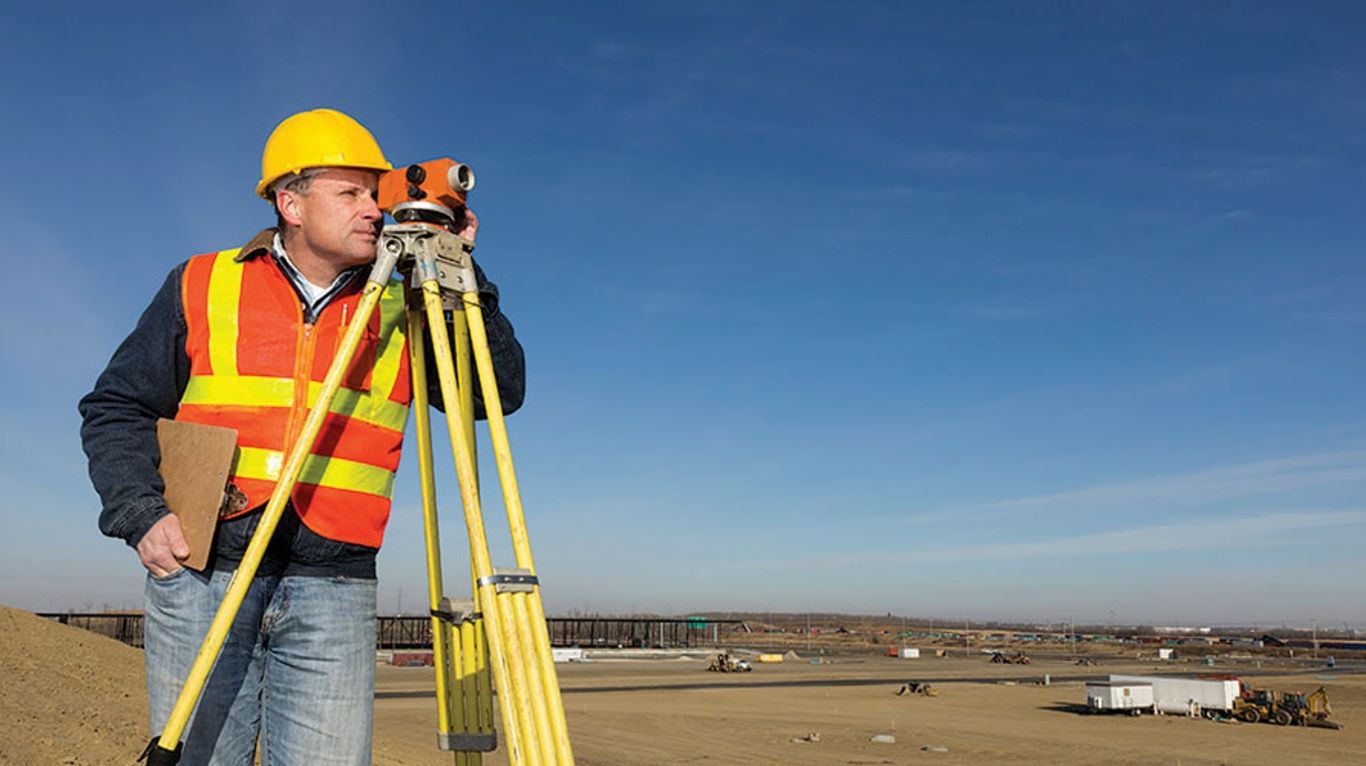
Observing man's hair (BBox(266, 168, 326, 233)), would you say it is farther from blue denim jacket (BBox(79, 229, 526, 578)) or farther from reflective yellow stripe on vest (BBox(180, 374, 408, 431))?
reflective yellow stripe on vest (BBox(180, 374, 408, 431))

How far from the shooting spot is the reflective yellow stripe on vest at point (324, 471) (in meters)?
2.85

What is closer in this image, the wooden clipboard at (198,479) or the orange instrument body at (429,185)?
the wooden clipboard at (198,479)

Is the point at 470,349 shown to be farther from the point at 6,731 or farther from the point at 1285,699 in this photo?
the point at 1285,699

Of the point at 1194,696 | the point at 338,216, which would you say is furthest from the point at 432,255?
the point at 1194,696

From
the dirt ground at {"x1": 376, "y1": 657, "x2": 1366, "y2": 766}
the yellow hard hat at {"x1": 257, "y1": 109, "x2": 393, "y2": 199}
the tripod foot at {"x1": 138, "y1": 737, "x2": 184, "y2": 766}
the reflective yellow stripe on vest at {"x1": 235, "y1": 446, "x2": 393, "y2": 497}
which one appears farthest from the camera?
the dirt ground at {"x1": 376, "y1": 657, "x2": 1366, "y2": 766}

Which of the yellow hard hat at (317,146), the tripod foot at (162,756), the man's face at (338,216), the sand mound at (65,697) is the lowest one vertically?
the sand mound at (65,697)

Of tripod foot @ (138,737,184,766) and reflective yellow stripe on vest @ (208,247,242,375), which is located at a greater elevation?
reflective yellow stripe on vest @ (208,247,242,375)

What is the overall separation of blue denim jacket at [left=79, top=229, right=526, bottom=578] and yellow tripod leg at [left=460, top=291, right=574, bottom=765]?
0.21 meters

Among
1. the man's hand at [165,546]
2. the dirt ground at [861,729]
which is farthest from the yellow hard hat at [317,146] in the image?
the dirt ground at [861,729]

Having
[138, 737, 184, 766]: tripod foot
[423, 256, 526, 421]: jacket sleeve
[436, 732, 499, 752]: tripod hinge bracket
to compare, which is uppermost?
[423, 256, 526, 421]: jacket sleeve

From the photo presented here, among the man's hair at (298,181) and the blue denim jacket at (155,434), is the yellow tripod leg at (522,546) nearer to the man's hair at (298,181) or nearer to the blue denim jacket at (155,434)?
the blue denim jacket at (155,434)

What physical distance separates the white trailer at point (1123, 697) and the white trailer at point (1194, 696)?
302 millimetres

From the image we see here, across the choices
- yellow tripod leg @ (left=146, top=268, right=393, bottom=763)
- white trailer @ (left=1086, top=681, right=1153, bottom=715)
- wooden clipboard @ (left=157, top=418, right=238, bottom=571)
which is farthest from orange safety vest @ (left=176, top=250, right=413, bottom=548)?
white trailer @ (left=1086, top=681, right=1153, bottom=715)

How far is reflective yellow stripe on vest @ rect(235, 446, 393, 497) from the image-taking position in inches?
112
